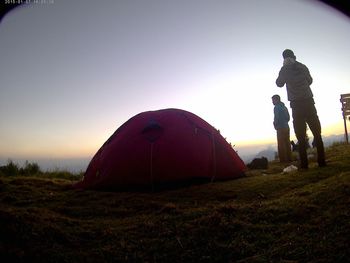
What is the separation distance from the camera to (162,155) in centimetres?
834

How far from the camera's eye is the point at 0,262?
3.04 m

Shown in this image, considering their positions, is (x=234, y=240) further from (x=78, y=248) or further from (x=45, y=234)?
(x=45, y=234)

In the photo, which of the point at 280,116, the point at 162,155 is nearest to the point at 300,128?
the point at 162,155

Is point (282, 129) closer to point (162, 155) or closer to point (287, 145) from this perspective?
point (287, 145)

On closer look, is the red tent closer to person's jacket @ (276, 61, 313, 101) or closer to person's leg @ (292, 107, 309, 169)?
person's leg @ (292, 107, 309, 169)

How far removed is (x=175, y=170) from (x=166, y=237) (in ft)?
14.0

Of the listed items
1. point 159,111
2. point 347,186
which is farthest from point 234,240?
point 159,111

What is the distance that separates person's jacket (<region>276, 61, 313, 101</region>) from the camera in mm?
8430

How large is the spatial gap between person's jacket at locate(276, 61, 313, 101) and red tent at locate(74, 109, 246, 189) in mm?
2029

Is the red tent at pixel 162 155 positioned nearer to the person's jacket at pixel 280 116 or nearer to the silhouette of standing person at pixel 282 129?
the silhouette of standing person at pixel 282 129

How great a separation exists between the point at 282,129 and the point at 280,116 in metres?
0.44

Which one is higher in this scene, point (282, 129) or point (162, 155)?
point (282, 129)

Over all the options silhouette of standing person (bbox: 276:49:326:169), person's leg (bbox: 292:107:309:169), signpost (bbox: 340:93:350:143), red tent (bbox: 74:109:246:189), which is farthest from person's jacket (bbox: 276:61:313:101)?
signpost (bbox: 340:93:350:143)

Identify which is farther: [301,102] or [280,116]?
[280,116]
